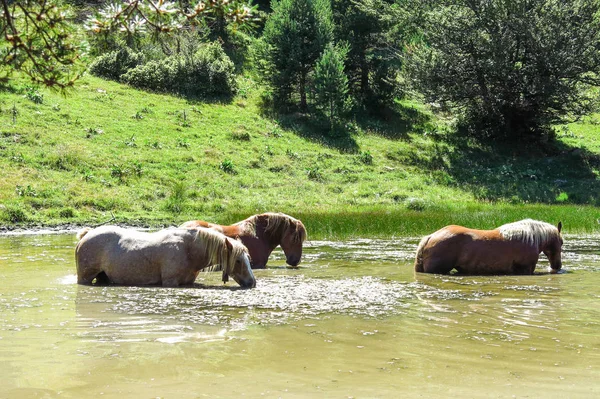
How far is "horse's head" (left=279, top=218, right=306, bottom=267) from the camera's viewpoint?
1432cm

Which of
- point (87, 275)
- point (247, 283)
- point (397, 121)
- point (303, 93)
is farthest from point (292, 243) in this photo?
point (397, 121)

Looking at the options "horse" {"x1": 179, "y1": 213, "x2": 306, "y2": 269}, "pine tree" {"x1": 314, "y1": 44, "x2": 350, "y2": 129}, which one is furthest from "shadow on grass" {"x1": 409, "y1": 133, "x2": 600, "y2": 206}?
"horse" {"x1": 179, "y1": 213, "x2": 306, "y2": 269}

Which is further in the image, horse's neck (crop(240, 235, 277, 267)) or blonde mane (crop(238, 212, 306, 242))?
blonde mane (crop(238, 212, 306, 242))

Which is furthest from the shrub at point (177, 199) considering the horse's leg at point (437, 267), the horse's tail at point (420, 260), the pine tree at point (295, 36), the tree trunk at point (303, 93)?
the tree trunk at point (303, 93)

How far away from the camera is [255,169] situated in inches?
1320

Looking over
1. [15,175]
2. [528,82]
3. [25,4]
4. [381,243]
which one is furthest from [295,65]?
[25,4]

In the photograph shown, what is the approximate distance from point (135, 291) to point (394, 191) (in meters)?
22.2

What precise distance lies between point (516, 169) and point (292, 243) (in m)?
27.3

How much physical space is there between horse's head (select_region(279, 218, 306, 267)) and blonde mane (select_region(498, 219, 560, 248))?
380 centimetres

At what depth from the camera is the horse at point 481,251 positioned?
13336 mm

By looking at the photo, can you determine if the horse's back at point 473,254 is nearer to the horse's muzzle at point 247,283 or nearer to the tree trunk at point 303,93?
the horse's muzzle at point 247,283

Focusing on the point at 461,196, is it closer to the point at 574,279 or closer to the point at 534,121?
the point at 534,121

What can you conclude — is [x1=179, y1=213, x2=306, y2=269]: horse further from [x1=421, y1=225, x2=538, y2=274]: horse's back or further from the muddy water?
[x1=421, y1=225, x2=538, y2=274]: horse's back

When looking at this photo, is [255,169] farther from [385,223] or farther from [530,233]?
[530,233]
